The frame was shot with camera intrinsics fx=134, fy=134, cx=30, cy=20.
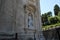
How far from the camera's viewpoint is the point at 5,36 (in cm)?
949

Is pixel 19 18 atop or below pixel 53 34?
atop

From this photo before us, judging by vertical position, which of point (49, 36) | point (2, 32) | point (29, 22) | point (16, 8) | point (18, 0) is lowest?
point (49, 36)

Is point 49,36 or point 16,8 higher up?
point 16,8

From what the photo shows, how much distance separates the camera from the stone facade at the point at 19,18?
9.97 meters

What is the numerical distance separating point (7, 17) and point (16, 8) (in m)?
1.11

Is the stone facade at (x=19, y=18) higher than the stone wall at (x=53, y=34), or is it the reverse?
the stone facade at (x=19, y=18)

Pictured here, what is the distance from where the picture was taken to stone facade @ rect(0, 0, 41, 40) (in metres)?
9.97

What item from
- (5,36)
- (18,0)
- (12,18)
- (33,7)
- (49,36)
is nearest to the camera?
(5,36)

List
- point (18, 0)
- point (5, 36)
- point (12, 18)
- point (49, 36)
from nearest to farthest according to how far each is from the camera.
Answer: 1. point (5, 36)
2. point (12, 18)
3. point (18, 0)
4. point (49, 36)

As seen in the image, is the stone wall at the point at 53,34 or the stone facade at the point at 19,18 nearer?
the stone facade at the point at 19,18

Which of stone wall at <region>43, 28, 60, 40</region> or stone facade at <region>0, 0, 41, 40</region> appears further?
stone wall at <region>43, 28, 60, 40</region>

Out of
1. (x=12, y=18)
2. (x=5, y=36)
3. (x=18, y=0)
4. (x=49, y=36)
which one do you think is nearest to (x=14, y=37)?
(x=5, y=36)

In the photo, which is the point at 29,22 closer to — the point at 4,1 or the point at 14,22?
the point at 14,22

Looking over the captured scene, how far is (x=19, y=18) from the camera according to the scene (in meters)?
10.6
